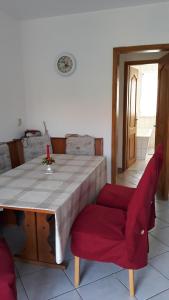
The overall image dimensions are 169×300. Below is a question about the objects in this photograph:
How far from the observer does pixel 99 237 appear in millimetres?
1607

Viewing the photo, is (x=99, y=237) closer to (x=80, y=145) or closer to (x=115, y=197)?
(x=115, y=197)

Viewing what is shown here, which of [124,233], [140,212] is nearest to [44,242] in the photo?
[124,233]

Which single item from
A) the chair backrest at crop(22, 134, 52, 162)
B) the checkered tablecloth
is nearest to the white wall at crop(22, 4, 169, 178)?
the chair backrest at crop(22, 134, 52, 162)

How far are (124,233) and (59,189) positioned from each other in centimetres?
58

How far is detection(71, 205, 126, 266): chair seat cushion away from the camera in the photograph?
1.59 metres

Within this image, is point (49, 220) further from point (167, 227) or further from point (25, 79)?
point (25, 79)

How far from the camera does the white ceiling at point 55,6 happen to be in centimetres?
264

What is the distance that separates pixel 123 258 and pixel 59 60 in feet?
8.45

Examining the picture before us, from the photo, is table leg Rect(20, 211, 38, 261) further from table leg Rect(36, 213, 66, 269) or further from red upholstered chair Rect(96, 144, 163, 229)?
red upholstered chair Rect(96, 144, 163, 229)

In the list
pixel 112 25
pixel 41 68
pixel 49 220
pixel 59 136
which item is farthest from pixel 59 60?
pixel 49 220

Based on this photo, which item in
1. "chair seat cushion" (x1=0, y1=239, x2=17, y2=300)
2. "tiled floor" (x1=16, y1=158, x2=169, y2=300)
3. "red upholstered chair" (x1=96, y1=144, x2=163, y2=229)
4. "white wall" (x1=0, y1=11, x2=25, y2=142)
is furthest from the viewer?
"white wall" (x1=0, y1=11, x2=25, y2=142)

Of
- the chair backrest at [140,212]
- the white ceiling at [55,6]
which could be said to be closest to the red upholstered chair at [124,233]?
the chair backrest at [140,212]

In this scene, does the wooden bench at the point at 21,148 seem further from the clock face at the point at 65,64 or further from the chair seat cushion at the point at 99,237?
the chair seat cushion at the point at 99,237

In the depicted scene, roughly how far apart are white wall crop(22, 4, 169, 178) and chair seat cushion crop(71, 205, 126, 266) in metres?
1.59
